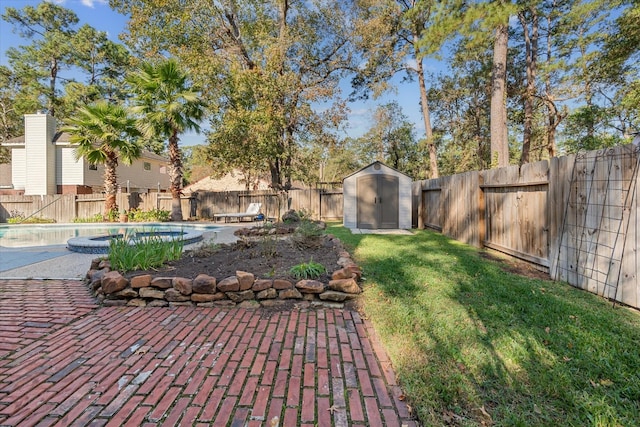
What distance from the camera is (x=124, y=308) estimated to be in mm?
3236

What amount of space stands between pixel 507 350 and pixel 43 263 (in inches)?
286

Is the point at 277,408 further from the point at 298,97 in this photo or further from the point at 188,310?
the point at 298,97

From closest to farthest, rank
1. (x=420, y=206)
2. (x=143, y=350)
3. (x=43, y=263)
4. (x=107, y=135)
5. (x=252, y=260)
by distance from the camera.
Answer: (x=143, y=350) → (x=252, y=260) → (x=43, y=263) → (x=420, y=206) → (x=107, y=135)

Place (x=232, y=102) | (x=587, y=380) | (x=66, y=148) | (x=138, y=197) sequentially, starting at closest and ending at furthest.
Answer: (x=587, y=380)
(x=232, y=102)
(x=138, y=197)
(x=66, y=148)

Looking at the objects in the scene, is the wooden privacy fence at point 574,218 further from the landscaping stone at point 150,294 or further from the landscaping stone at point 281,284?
the landscaping stone at point 150,294

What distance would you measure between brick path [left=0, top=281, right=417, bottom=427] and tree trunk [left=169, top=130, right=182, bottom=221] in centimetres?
1154

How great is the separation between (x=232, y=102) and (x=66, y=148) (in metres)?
11.7

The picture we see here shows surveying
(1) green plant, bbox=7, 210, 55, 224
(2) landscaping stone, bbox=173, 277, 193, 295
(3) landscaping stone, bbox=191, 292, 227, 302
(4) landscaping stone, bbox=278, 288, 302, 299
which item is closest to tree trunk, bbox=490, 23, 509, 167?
(4) landscaping stone, bbox=278, 288, 302, 299

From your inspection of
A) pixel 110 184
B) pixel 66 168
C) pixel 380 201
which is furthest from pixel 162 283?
pixel 66 168

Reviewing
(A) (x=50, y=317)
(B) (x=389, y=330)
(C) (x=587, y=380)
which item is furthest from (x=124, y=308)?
(C) (x=587, y=380)

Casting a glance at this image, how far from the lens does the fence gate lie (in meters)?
3.03

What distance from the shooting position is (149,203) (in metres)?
15.9

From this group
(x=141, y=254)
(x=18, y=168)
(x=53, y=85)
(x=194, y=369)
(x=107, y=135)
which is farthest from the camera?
(x=53, y=85)

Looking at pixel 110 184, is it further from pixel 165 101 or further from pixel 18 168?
pixel 18 168
